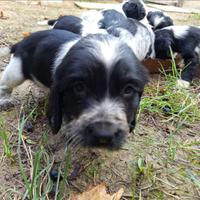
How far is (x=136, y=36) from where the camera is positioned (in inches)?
200

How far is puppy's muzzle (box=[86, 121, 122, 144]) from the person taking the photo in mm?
1777

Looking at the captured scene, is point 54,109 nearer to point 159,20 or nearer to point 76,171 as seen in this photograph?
point 76,171

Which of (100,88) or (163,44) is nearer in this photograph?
(100,88)

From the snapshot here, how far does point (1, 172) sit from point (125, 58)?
6.05 feet

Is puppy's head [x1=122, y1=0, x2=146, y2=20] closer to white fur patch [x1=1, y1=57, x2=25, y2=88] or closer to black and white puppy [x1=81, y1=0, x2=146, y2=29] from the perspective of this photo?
black and white puppy [x1=81, y1=0, x2=146, y2=29]

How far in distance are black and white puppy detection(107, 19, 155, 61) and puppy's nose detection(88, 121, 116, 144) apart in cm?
319

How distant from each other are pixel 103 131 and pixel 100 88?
17.4 inches

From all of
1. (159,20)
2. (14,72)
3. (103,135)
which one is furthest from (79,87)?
(159,20)

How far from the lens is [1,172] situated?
2340 millimetres

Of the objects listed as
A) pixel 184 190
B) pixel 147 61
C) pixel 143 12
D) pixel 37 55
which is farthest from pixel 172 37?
pixel 184 190

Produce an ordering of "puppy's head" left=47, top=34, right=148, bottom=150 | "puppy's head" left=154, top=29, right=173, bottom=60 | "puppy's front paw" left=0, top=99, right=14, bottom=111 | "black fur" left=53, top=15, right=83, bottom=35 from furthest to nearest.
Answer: "puppy's head" left=154, top=29, right=173, bottom=60, "black fur" left=53, top=15, right=83, bottom=35, "puppy's front paw" left=0, top=99, right=14, bottom=111, "puppy's head" left=47, top=34, right=148, bottom=150

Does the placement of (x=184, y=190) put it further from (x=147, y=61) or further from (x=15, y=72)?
(x=147, y=61)

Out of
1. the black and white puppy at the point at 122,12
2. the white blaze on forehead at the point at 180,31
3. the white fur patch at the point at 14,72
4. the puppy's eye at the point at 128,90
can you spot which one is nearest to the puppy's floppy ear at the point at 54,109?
the puppy's eye at the point at 128,90

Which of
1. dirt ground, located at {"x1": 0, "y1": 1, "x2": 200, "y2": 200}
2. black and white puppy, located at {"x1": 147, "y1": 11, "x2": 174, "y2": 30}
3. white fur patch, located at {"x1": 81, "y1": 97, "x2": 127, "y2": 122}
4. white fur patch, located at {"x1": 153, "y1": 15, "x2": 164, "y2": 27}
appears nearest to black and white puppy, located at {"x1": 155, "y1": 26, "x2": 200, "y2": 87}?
black and white puppy, located at {"x1": 147, "y1": 11, "x2": 174, "y2": 30}
